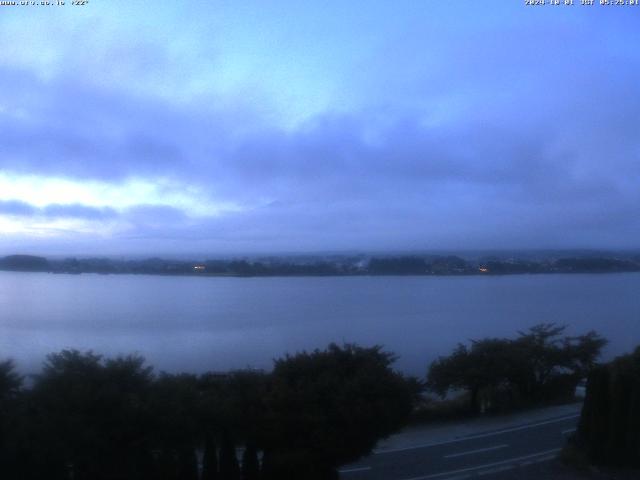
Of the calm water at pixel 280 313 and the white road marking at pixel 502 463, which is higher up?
the calm water at pixel 280 313

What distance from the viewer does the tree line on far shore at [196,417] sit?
9328mm

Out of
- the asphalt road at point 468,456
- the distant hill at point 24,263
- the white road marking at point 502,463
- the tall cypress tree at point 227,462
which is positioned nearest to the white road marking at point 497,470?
the asphalt road at point 468,456

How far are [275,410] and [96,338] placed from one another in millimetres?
11513

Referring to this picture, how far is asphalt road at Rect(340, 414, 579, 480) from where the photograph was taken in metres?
12.9

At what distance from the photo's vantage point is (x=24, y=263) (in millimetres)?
27859

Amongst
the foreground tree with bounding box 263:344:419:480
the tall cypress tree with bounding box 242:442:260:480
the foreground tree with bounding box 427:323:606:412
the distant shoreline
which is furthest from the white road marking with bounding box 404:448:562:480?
the distant shoreline

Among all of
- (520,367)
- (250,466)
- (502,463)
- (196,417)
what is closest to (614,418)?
(502,463)

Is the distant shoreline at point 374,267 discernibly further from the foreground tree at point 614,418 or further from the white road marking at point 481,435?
the foreground tree at point 614,418

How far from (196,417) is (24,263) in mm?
20165

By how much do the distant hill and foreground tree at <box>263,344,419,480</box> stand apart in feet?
64.0

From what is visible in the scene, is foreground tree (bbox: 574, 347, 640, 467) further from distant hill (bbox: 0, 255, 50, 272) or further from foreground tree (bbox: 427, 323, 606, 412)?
distant hill (bbox: 0, 255, 50, 272)

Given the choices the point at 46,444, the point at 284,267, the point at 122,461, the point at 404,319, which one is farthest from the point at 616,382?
the point at 284,267

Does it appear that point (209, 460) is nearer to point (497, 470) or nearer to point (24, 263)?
point (497, 470)

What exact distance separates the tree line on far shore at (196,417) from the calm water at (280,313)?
20.1ft
